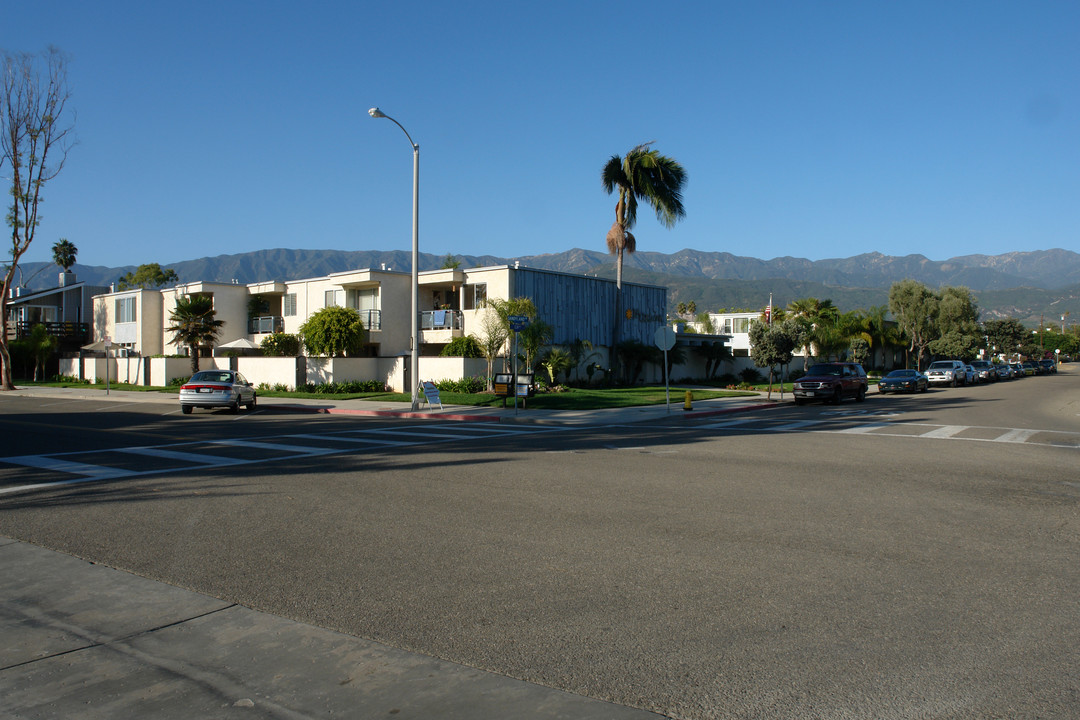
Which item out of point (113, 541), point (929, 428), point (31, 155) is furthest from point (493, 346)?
point (31, 155)

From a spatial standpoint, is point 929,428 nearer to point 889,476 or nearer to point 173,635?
point 889,476

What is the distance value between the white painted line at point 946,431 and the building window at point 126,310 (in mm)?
49865

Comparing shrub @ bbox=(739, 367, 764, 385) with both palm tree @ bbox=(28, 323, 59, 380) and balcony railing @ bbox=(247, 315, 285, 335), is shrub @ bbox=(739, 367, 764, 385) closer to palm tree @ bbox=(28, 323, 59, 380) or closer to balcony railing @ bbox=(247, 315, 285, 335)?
balcony railing @ bbox=(247, 315, 285, 335)

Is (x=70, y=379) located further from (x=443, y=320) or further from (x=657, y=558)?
(x=657, y=558)

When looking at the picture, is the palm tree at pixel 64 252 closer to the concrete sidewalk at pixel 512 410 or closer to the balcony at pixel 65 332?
the balcony at pixel 65 332

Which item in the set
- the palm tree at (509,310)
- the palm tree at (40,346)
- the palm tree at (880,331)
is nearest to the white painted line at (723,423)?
the palm tree at (509,310)

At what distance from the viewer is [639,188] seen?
37750 mm

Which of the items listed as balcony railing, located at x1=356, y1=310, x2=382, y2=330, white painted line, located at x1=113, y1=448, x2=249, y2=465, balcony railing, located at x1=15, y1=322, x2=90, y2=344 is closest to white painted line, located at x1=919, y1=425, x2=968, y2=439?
white painted line, located at x1=113, y1=448, x2=249, y2=465

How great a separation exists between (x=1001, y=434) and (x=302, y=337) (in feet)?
102

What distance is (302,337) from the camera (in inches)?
1484

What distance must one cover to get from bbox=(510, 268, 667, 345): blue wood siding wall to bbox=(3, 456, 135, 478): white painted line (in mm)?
24353

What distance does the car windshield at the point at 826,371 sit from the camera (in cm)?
3020

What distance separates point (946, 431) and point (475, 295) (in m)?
24.0

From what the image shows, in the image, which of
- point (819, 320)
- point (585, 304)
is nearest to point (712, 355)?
point (585, 304)
